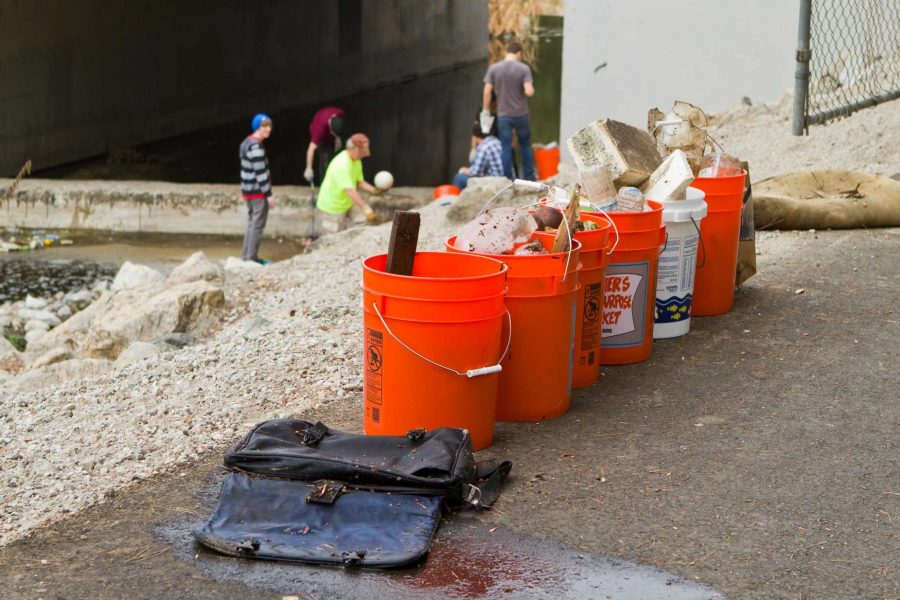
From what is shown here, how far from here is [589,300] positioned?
5090mm

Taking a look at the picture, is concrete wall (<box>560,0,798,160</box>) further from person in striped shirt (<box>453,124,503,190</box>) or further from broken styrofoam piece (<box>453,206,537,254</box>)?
broken styrofoam piece (<box>453,206,537,254</box>)

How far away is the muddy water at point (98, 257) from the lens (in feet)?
39.1

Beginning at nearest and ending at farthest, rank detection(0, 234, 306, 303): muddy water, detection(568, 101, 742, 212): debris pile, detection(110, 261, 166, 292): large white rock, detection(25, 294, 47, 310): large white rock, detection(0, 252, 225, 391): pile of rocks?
detection(568, 101, 742, 212): debris pile < detection(0, 252, 225, 391): pile of rocks < detection(25, 294, 47, 310): large white rock < detection(110, 261, 166, 292): large white rock < detection(0, 234, 306, 303): muddy water

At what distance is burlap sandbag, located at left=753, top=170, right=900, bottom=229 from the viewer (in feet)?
28.3

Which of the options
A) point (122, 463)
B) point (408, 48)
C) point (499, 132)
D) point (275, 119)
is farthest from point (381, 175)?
point (408, 48)

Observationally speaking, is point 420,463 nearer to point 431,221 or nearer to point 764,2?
point 431,221

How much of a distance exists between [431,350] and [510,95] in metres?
9.67

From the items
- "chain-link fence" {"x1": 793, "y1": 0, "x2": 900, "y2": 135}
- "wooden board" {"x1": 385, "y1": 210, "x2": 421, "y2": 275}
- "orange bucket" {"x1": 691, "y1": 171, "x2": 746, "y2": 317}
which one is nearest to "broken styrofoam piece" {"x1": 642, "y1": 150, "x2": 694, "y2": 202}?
"orange bucket" {"x1": 691, "y1": 171, "x2": 746, "y2": 317}

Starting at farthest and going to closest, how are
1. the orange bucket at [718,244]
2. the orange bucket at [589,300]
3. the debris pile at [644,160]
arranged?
the orange bucket at [718,244] → the debris pile at [644,160] → the orange bucket at [589,300]

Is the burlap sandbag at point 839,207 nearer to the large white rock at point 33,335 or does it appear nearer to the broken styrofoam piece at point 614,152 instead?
the broken styrofoam piece at point 614,152

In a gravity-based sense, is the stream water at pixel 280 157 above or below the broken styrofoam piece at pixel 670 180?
below

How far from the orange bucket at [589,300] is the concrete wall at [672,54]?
9.49 metres

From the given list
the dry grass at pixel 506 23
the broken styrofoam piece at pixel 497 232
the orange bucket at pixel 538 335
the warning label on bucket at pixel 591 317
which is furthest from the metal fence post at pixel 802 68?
the dry grass at pixel 506 23

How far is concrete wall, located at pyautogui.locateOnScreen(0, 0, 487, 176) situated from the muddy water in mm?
5746
